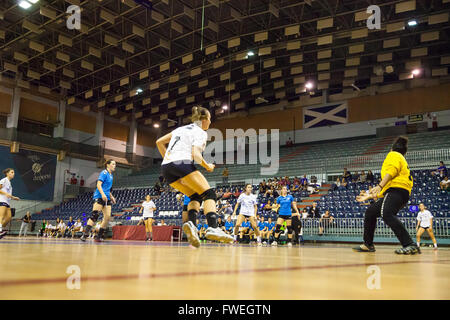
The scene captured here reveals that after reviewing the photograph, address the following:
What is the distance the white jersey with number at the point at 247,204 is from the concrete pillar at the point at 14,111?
63.6 ft

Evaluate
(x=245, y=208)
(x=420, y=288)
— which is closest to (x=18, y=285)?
(x=420, y=288)

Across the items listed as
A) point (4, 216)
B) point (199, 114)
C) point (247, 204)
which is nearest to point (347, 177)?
point (247, 204)

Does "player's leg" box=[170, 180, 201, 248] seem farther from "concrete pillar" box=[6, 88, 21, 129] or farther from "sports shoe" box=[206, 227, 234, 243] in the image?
"concrete pillar" box=[6, 88, 21, 129]

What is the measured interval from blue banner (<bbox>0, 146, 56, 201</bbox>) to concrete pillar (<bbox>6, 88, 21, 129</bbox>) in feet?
5.27

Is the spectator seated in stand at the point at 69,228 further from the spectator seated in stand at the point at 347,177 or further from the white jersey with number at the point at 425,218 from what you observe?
the white jersey with number at the point at 425,218

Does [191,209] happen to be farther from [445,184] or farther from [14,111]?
[14,111]

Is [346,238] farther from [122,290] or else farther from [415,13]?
[122,290]

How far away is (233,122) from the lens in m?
29.4

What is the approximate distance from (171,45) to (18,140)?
12.0 metres

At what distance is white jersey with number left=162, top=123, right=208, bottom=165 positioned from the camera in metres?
4.08

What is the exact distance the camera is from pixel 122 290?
120cm

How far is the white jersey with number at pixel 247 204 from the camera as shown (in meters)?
10.7

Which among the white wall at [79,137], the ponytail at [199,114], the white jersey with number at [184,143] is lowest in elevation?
the white jersey with number at [184,143]

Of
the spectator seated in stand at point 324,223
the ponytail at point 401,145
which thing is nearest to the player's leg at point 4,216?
the ponytail at point 401,145
